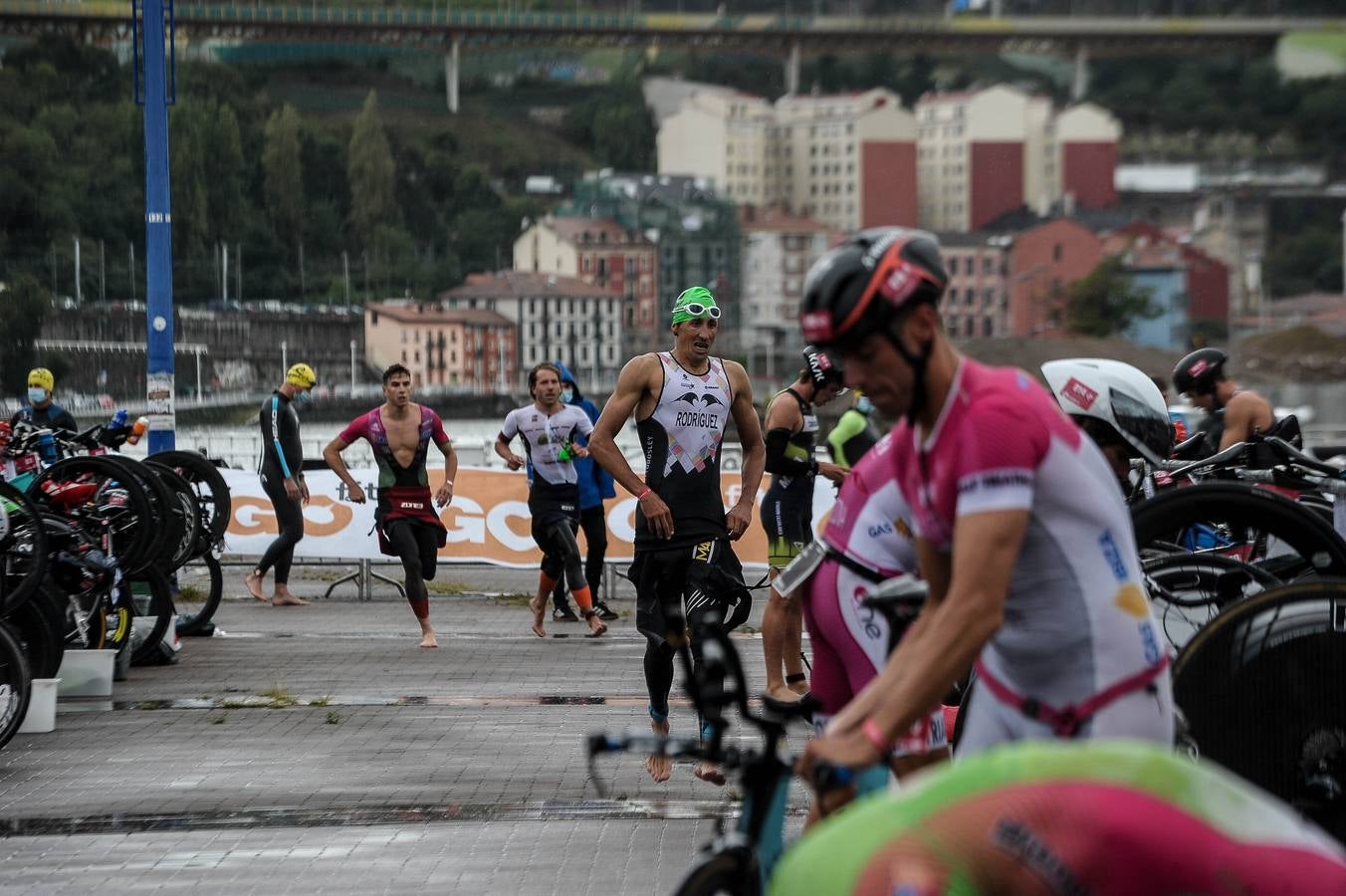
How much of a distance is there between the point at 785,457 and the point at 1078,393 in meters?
5.73

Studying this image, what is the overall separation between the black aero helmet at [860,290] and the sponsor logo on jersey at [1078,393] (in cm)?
187

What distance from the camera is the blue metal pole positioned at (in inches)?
594

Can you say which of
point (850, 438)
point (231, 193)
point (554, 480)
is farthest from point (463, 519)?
point (231, 193)

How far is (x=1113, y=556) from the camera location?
11.7 feet

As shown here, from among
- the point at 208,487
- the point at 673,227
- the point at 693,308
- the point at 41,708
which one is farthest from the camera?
the point at 673,227

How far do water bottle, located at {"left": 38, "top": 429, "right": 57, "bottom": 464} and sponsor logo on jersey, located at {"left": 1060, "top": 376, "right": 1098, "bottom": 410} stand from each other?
7688 millimetres

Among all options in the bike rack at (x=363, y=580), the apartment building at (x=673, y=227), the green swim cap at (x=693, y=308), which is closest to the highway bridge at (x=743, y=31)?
the apartment building at (x=673, y=227)

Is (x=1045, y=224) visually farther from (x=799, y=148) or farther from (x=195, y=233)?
(x=195, y=233)

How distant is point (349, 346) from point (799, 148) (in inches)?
1887

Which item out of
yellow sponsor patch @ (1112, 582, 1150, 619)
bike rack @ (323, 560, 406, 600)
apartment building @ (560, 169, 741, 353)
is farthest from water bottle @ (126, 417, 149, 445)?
apartment building @ (560, 169, 741, 353)

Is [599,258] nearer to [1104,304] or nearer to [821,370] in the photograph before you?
[1104,304]

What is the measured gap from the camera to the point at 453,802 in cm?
770

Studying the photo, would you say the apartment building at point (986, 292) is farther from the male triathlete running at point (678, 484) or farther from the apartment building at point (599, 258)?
the male triathlete running at point (678, 484)

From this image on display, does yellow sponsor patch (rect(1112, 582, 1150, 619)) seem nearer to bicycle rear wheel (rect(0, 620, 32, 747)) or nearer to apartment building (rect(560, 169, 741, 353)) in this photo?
bicycle rear wheel (rect(0, 620, 32, 747))
